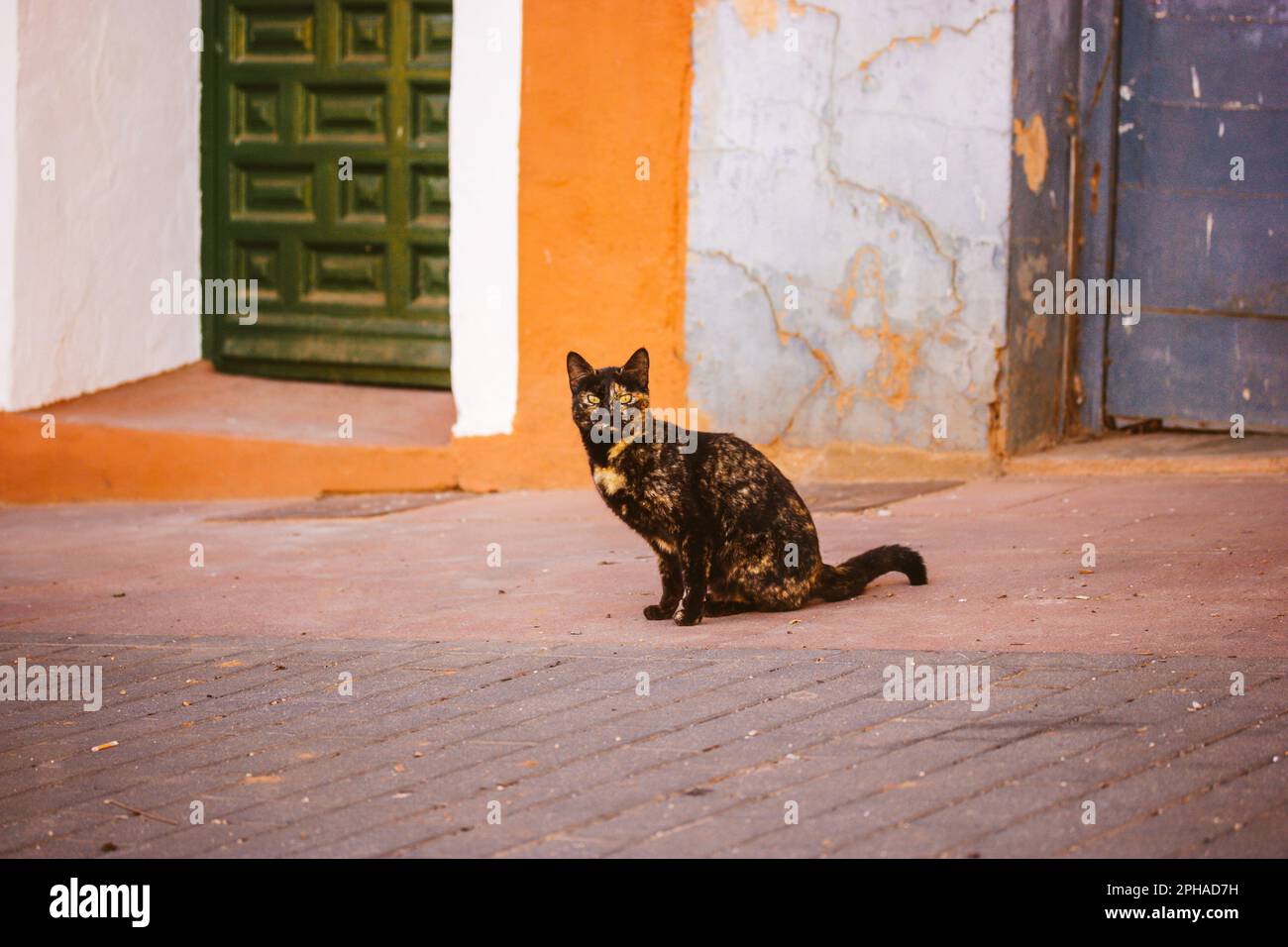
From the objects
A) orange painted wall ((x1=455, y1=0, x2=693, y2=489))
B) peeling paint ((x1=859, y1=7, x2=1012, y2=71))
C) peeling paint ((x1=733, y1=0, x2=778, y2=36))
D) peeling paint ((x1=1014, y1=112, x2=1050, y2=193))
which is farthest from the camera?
orange painted wall ((x1=455, y1=0, x2=693, y2=489))

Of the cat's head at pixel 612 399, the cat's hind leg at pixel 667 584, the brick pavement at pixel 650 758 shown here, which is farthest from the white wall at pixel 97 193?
the cat's hind leg at pixel 667 584

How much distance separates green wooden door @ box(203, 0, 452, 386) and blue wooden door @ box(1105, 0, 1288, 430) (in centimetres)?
371

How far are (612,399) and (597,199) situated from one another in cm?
307

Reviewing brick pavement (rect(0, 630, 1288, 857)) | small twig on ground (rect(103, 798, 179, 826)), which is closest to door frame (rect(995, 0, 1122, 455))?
brick pavement (rect(0, 630, 1288, 857))

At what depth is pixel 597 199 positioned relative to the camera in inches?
314

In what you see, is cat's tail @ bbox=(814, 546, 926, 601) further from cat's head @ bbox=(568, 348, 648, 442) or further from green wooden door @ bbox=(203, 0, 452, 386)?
green wooden door @ bbox=(203, 0, 452, 386)

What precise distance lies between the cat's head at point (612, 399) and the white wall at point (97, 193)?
4.48 meters

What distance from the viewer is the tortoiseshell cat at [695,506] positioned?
512 cm

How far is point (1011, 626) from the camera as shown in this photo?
4.85 m

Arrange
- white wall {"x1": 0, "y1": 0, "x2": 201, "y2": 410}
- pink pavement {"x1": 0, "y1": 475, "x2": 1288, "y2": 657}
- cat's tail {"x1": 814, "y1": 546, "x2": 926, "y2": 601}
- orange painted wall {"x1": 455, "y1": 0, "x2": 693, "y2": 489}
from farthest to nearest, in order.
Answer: white wall {"x1": 0, "y1": 0, "x2": 201, "y2": 410}, orange painted wall {"x1": 455, "y1": 0, "x2": 693, "y2": 489}, cat's tail {"x1": 814, "y1": 546, "x2": 926, "y2": 601}, pink pavement {"x1": 0, "y1": 475, "x2": 1288, "y2": 657}

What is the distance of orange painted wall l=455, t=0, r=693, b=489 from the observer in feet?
Answer: 25.8

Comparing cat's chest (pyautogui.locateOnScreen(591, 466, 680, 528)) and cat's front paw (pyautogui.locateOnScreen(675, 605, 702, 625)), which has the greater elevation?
cat's chest (pyautogui.locateOnScreen(591, 466, 680, 528))

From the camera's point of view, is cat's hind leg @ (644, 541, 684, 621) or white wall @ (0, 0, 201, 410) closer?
cat's hind leg @ (644, 541, 684, 621)

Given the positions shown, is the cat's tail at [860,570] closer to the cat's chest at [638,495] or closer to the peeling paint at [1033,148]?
the cat's chest at [638,495]
